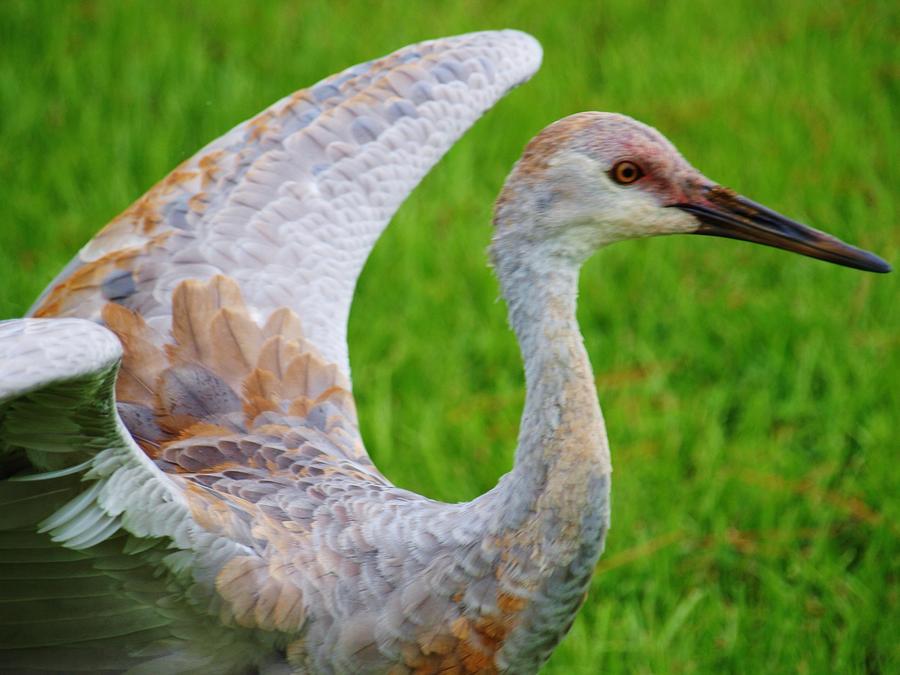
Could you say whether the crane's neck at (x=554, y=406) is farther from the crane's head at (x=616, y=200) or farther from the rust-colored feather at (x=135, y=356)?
the rust-colored feather at (x=135, y=356)

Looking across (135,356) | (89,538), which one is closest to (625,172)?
(89,538)

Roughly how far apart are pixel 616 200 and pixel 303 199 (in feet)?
4.45

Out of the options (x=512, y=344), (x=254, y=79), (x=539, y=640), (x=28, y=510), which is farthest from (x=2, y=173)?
(x=539, y=640)

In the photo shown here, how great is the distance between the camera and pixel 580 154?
2.81 metres

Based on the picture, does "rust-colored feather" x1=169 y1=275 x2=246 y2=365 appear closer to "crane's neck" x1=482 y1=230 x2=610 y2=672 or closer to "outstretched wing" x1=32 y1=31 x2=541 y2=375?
"outstretched wing" x1=32 y1=31 x2=541 y2=375

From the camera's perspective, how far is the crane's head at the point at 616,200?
9.23ft

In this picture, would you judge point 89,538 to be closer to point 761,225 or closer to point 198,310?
point 198,310

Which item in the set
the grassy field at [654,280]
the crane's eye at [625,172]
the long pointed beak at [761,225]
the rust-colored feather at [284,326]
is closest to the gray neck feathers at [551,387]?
the crane's eye at [625,172]

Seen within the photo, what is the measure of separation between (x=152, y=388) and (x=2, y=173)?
273 centimetres

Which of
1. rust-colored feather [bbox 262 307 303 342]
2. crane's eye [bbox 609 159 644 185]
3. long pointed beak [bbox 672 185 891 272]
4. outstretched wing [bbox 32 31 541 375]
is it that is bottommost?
rust-colored feather [bbox 262 307 303 342]

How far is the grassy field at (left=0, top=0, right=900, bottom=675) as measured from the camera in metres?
4.25

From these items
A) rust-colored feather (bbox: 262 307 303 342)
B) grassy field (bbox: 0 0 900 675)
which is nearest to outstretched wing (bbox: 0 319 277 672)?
rust-colored feather (bbox: 262 307 303 342)

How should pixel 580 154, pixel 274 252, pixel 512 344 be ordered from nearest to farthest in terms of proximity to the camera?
pixel 580 154
pixel 274 252
pixel 512 344

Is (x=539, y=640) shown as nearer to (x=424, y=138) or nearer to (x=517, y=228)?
→ (x=517, y=228)
